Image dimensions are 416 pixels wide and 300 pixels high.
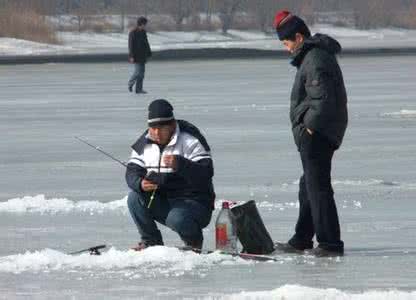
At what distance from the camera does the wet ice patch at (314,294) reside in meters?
7.85

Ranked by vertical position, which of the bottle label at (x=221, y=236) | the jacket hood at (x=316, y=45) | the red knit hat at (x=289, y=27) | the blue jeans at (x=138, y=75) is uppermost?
the red knit hat at (x=289, y=27)

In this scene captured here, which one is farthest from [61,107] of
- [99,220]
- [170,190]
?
[170,190]

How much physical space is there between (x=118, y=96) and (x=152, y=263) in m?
19.3

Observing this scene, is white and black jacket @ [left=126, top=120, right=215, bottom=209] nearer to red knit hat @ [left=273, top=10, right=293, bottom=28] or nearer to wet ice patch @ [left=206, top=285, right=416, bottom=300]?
red knit hat @ [left=273, top=10, right=293, bottom=28]

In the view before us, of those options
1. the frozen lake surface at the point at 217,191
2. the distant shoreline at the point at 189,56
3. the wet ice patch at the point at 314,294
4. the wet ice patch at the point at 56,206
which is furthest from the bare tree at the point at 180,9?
the wet ice patch at the point at 314,294

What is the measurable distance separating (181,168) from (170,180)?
0.56 ft

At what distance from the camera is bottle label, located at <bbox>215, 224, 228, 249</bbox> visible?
31.2ft

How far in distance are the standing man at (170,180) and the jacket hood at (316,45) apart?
31.5 inches

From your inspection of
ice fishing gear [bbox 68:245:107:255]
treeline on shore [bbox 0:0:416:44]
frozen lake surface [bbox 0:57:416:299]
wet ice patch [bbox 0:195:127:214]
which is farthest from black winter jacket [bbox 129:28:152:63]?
treeline on shore [bbox 0:0:416:44]

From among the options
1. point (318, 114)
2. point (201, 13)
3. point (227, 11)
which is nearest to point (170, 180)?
point (318, 114)

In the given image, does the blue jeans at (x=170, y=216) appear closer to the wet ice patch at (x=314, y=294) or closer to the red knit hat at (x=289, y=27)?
the red knit hat at (x=289, y=27)

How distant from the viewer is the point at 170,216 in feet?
31.4

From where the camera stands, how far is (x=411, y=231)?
10.5 m

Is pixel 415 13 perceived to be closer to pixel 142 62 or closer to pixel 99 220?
pixel 142 62
